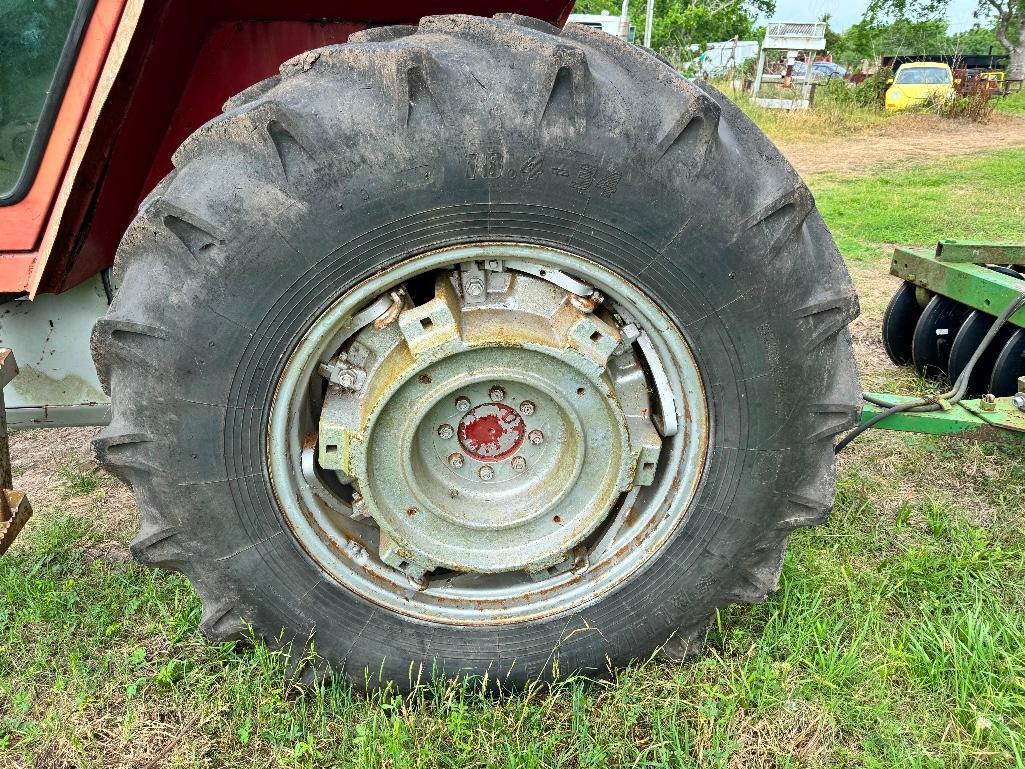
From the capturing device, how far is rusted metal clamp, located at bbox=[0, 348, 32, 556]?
77.1 inches

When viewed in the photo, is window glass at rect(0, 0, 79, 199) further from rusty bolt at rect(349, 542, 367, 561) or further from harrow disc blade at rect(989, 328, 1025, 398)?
harrow disc blade at rect(989, 328, 1025, 398)

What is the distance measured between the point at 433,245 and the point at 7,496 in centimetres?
138

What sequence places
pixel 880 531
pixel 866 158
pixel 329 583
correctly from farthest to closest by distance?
pixel 866 158
pixel 880 531
pixel 329 583

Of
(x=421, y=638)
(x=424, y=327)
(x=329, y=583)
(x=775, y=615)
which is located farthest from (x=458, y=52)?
(x=775, y=615)

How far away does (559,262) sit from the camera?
1714 millimetres

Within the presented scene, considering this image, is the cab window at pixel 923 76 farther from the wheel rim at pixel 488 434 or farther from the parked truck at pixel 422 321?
the wheel rim at pixel 488 434

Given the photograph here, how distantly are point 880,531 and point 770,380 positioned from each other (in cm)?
136

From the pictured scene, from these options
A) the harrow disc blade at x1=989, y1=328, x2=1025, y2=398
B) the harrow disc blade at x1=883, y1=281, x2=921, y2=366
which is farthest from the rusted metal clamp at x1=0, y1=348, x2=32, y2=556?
the harrow disc blade at x1=883, y1=281, x2=921, y2=366

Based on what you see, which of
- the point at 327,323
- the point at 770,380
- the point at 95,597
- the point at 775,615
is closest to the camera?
the point at 327,323

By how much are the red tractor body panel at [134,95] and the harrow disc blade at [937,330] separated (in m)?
2.46

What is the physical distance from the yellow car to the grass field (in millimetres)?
18699

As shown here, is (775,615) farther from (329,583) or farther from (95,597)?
(95,597)

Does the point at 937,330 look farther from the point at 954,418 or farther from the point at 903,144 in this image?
the point at 903,144

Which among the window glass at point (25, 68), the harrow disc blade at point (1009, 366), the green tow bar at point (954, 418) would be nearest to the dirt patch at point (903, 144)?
the harrow disc blade at point (1009, 366)
